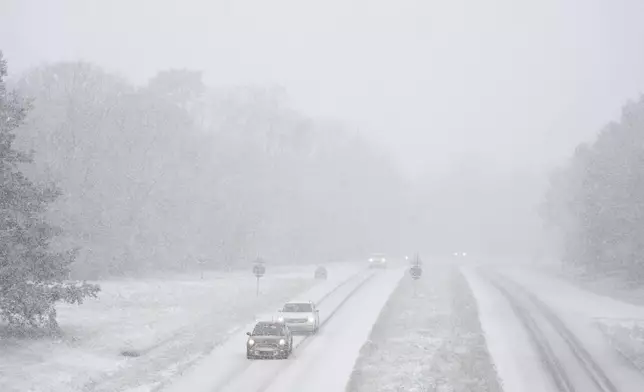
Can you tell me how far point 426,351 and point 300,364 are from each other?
5.55 metres

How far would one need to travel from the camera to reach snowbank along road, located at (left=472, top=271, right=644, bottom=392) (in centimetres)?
2027

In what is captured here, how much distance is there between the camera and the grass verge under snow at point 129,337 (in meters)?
19.9

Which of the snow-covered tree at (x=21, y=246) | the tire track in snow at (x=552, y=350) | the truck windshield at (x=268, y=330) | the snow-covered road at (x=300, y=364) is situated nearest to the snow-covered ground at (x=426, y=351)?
the snow-covered road at (x=300, y=364)

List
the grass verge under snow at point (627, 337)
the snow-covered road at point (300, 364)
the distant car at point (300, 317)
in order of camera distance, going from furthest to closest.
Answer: the distant car at point (300, 317), the grass verge under snow at point (627, 337), the snow-covered road at point (300, 364)

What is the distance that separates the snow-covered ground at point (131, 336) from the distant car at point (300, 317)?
287 cm

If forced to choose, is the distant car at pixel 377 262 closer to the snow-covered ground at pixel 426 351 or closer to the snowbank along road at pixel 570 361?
the snow-covered ground at pixel 426 351

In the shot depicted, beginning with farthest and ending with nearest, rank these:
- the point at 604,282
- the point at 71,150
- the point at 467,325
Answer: the point at 604,282 → the point at 71,150 → the point at 467,325

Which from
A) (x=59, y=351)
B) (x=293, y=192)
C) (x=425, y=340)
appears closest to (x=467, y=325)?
(x=425, y=340)

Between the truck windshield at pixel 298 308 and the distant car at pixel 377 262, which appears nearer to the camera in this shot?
the truck windshield at pixel 298 308

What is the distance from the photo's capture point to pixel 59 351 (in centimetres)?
2291

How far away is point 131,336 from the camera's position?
27203 mm

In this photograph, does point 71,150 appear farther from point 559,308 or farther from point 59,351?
point 559,308

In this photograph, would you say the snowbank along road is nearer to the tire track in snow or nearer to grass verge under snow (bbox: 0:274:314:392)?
the tire track in snow

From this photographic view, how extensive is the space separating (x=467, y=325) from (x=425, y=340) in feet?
17.1
